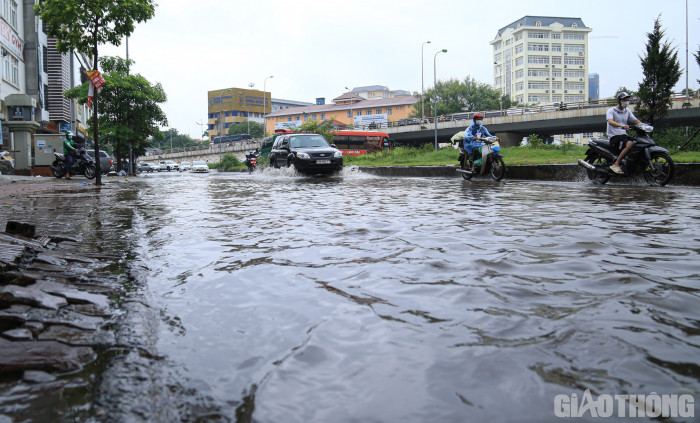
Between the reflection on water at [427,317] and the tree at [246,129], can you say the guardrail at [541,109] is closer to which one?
the reflection on water at [427,317]

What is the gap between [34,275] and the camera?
10.1 feet

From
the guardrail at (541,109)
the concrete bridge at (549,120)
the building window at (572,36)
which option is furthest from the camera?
the building window at (572,36)

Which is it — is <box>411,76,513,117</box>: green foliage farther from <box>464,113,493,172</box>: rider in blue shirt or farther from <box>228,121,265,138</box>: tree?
<box>464,113,493,172</box>: rider in blue shirt

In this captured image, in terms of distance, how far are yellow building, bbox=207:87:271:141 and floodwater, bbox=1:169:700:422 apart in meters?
130

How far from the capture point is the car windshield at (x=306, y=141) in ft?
64.5

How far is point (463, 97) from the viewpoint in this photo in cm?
9144

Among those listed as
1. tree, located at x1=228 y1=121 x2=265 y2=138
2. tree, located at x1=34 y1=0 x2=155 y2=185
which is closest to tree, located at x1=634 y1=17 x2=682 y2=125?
tree, located at x1=34 y1=0 x2=155 y2=185

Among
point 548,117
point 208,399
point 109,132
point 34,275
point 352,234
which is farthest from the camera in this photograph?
point 548,117

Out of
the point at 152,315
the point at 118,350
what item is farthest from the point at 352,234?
the point at 118,350

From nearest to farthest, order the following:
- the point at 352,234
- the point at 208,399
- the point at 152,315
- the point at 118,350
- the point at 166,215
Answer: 1. the point at 208,399
2. the point at 118,350
3. the point at 152,315
4. the point at 352,234
5. the point at 166,215

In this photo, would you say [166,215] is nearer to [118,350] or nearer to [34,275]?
[34,275]

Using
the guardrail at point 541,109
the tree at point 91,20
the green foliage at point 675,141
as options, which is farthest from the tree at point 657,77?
the tree at point 91,20

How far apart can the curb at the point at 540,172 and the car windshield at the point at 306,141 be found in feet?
10.6

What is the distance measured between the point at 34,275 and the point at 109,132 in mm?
33533
